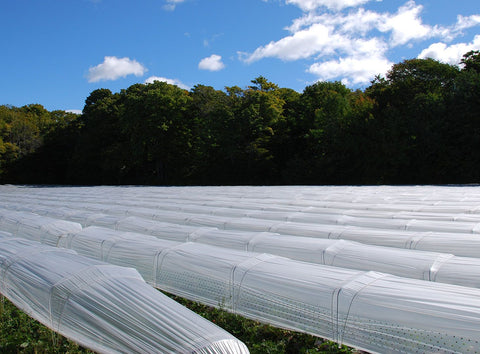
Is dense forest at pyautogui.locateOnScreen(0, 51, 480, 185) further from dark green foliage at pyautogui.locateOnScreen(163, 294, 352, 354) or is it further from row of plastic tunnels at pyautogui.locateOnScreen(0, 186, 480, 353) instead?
dark green foliage at pyautogui.locateOnScreen(163, 294, 352, 354)

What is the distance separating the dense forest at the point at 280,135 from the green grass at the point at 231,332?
1286 inches

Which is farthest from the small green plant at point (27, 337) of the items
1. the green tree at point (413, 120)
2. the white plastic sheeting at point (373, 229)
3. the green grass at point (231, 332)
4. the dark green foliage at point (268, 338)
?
the green tree at point (413, 120)

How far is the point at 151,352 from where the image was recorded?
3.89 m

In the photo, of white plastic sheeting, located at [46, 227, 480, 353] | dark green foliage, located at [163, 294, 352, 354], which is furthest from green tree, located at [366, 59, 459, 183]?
dark green foliage, located at [163, 294, 352, 354]

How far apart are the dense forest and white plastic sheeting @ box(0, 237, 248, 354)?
33901mm

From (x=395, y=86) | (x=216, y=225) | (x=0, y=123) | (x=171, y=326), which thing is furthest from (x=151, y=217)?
(x=0, y=123)

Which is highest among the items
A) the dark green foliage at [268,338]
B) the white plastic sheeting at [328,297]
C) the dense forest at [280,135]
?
the dense forest at [280,135]

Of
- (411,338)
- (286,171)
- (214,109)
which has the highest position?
(214,109)

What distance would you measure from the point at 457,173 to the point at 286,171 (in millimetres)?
15829

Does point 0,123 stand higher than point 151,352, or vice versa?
point 0,123

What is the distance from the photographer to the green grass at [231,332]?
477 centimetres

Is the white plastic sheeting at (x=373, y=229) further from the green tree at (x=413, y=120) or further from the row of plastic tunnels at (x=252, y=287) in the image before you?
the green tree at (x=413, y=120)

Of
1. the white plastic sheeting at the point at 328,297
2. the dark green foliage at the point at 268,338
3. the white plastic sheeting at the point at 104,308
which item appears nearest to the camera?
the white plastic sheeting at the point at 104,308

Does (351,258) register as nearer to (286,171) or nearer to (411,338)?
(411,338)
